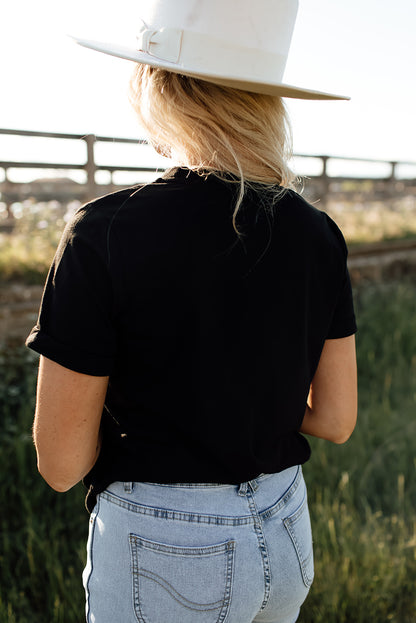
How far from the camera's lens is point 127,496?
3.98 feet

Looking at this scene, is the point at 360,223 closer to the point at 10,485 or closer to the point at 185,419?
the point at 10,485

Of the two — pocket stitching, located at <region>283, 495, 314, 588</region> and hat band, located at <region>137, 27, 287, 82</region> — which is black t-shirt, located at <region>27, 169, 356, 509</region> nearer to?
pocket stitching, located at <region>283, 495, 314, 588</region>

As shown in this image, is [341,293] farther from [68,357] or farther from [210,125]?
[68,357]

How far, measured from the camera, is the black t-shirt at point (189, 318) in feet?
3.55

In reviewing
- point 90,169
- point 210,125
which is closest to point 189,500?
point 210,125

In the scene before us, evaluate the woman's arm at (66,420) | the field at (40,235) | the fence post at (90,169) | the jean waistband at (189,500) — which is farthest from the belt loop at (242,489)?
the fence post at (90,169)

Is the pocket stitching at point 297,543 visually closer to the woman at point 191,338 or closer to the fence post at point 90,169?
the woman at point 191,338

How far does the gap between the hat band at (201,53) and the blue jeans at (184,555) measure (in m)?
0.89

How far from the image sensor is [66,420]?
1.18 metres

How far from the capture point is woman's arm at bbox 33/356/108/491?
1.14 m

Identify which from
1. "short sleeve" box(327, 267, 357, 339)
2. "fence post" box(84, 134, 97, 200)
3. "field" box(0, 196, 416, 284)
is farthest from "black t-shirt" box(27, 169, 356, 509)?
"fence post" box(84, 134, 97, 200)

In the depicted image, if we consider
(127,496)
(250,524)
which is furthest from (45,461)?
(250,524)

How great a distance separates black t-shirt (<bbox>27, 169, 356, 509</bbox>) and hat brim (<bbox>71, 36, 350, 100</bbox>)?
21 cm

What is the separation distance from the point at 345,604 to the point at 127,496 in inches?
68.5
